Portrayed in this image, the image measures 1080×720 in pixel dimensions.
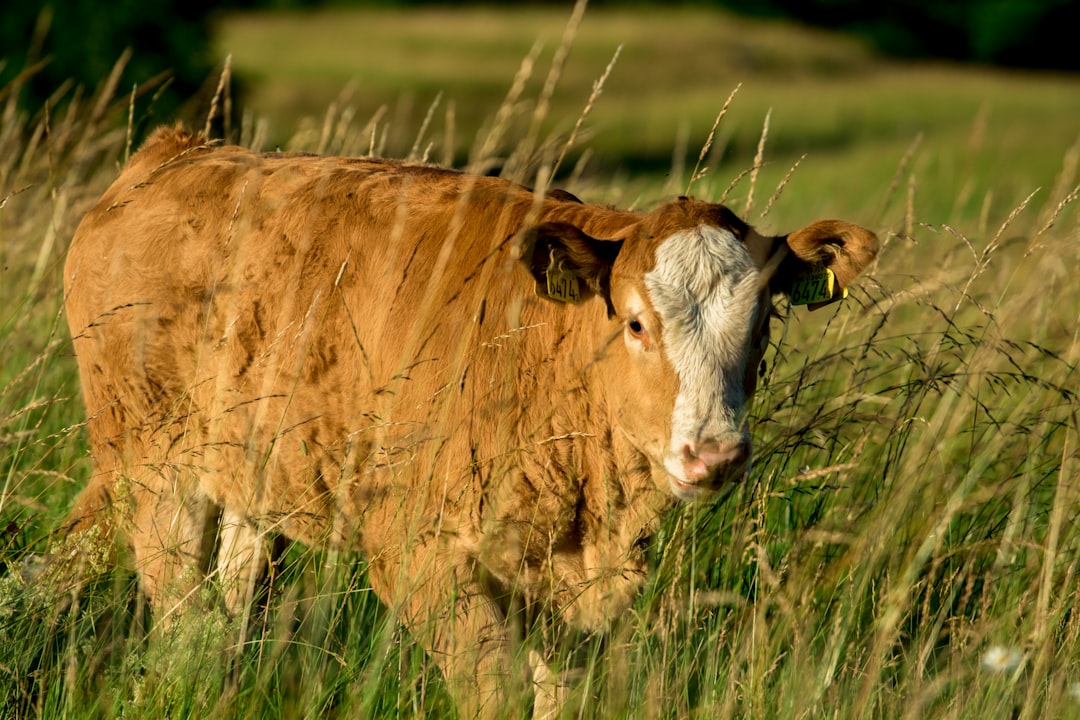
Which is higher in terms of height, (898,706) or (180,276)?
(180,276)

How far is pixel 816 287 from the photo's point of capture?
11.9ft

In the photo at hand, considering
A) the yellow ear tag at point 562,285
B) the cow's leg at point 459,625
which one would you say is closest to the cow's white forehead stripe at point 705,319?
the yellow ear tag at point 562,285

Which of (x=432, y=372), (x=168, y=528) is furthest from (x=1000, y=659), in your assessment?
(x=168, y=528)

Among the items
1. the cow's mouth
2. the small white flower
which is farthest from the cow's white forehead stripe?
the small white flower

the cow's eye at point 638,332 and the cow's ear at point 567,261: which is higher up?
the cow's ear at point 567,261

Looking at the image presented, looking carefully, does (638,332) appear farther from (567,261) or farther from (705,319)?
(567,261)

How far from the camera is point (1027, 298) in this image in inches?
116

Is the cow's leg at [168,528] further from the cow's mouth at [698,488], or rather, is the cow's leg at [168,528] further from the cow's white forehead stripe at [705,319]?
the cow's white forehead stripe at [705,319]

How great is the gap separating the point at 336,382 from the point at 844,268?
178 centimetres

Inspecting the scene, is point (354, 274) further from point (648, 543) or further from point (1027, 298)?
point (1027, 298)

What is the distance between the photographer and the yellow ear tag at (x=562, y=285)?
11.3 feet

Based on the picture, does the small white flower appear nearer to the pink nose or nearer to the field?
the field

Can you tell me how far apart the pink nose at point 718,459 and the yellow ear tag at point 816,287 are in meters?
0.81

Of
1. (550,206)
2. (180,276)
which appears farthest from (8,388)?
(550,206)
